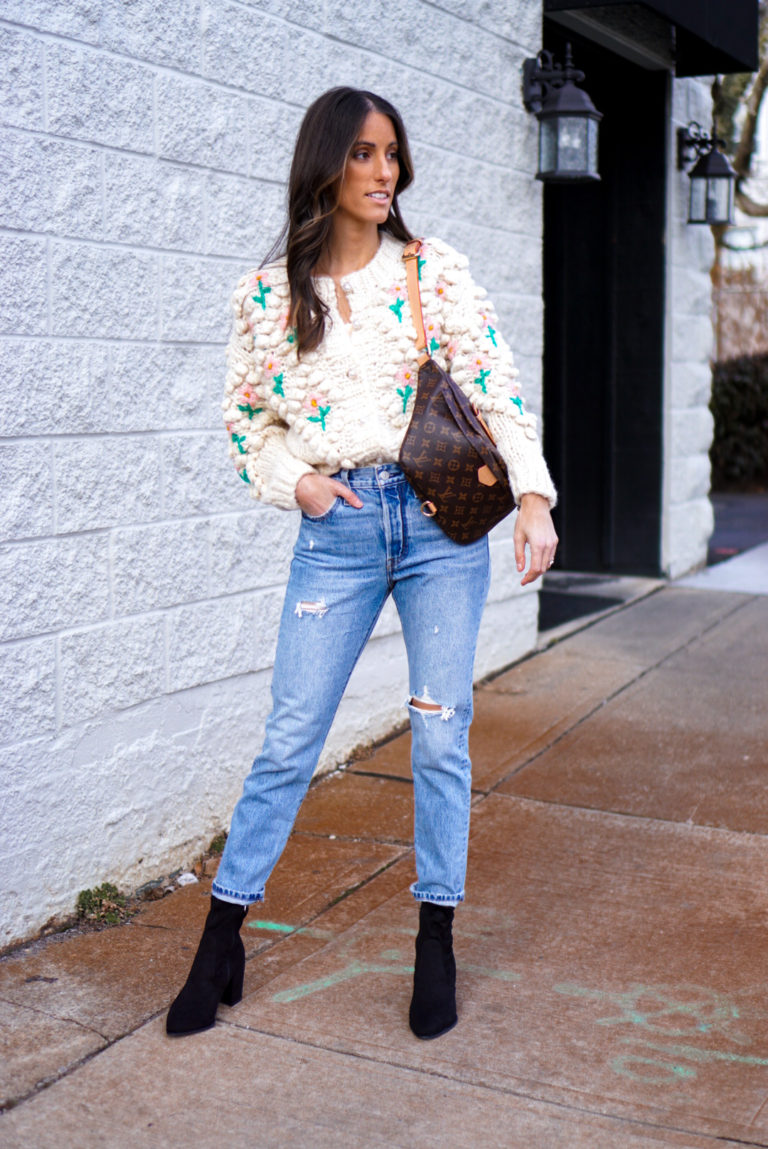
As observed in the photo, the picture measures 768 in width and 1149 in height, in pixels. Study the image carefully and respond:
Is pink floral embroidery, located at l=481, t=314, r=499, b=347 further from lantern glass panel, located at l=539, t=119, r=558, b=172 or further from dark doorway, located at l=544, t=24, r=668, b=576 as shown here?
dark doorway, located at l=544, t=24, r=668, b=576

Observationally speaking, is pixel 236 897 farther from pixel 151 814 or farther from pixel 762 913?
pixel 762 913

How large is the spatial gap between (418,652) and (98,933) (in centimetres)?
130

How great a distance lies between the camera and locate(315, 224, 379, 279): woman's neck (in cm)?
297

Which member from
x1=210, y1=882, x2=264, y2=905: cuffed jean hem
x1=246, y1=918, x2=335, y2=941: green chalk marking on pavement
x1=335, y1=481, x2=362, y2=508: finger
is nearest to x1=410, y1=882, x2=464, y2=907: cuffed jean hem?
x1=210, y1=882, x2=264, y2=905: cuffed jean hem

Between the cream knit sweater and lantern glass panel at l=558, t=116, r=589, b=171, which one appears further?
lantern glass panel at l=558, t=116, r=589, b=171

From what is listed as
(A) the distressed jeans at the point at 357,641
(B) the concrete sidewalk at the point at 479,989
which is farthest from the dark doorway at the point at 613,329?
(A) the distressed jeans at the point at 357,641

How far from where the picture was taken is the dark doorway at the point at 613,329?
26.5 feet

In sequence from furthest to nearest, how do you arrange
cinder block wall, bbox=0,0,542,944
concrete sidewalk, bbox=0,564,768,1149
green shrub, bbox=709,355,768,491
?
green shrub, bbox=709,355,768,491 < cinder block wall, bbox=0,0,542,944 < concrete sidewalk, bbox=0,564,768,1149

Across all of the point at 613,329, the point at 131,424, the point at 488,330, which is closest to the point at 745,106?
the point at 613,329

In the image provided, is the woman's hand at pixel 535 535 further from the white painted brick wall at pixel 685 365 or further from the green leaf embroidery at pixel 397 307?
the white painted brick wall at pixel 685 365

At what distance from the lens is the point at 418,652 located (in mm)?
2992

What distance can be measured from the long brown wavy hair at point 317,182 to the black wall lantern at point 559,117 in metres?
3.34

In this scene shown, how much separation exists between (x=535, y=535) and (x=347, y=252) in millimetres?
771

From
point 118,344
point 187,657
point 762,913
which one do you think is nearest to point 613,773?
point 762,913
